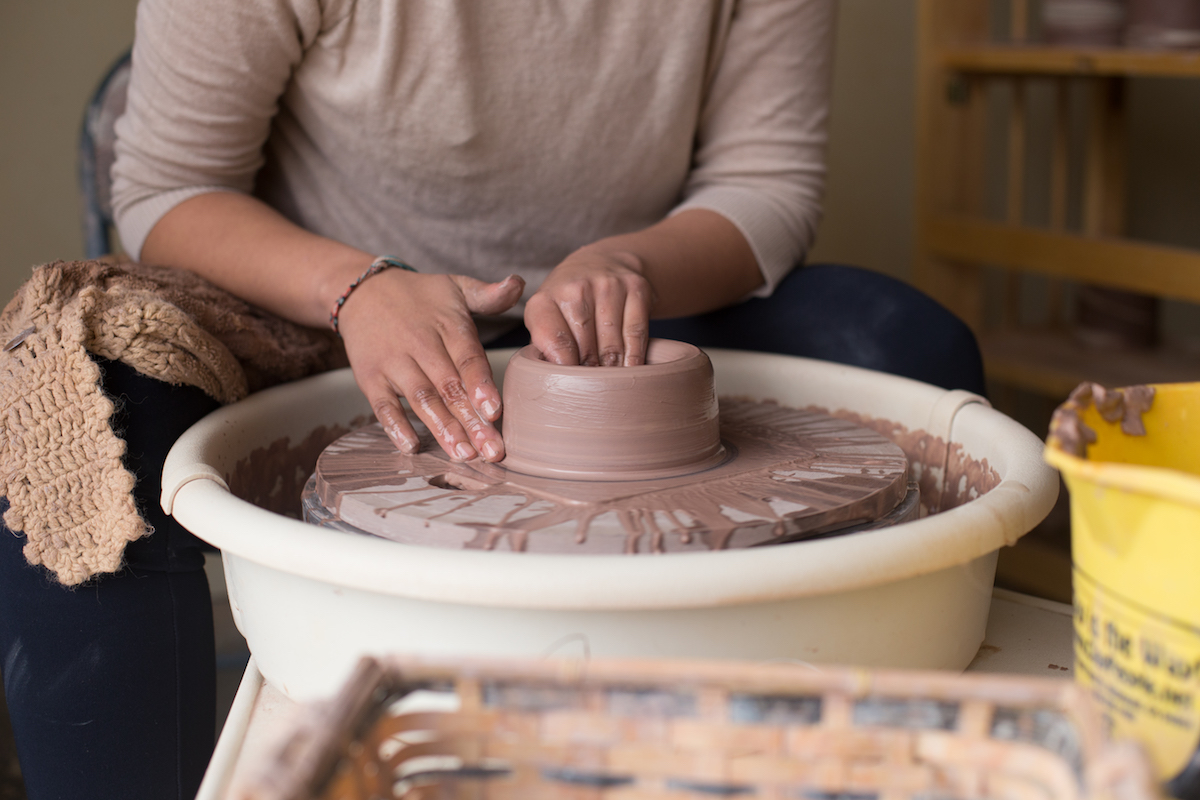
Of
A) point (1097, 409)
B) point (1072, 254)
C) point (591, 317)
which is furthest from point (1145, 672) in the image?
point (1072, 254)

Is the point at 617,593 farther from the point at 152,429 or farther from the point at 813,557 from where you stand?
the point at 152,429

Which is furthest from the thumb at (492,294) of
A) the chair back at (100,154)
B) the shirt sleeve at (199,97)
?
the chair back at (100,154)

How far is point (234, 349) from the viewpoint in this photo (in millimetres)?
985

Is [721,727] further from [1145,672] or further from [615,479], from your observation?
[615,479]

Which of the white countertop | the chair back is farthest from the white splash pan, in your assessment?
the chair back

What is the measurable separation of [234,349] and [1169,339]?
202cm

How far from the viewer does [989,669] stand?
2.56 ft

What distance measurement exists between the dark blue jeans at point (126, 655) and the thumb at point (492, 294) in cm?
25

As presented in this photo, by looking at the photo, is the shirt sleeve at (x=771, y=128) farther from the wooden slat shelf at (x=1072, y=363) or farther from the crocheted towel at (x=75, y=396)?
the wooden slat shelf at (x=1072, y=363)

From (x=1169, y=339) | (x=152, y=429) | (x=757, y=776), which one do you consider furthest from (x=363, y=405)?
(x=1169, y=339)

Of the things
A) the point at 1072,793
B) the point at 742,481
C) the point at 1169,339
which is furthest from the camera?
the point at 1169,339

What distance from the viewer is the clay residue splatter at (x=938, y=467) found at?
36.2 inches

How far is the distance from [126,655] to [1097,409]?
2.37 ft

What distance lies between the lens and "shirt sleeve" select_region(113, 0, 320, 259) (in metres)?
1.03
